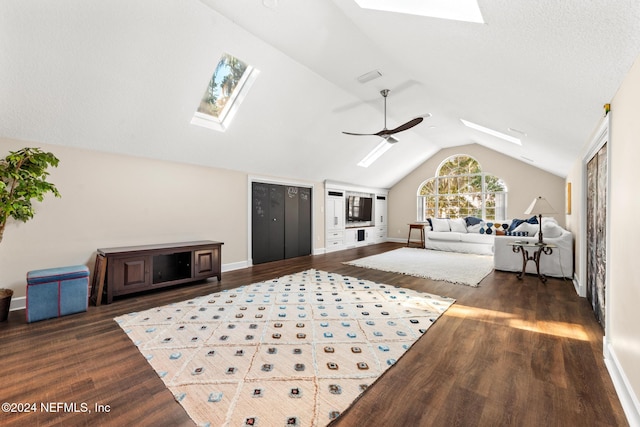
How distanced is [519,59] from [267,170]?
4.55 metres

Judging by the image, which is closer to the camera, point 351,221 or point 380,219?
point 351,221

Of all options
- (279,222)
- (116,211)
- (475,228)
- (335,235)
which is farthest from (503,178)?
(116,211)

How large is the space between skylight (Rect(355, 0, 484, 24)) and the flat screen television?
6483 millimetres

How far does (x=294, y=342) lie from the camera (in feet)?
7.43

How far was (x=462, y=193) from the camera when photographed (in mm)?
8578

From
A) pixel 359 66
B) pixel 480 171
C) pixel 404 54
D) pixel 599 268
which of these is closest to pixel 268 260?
pixel 359 66

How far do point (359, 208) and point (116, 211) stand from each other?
6.51 meters

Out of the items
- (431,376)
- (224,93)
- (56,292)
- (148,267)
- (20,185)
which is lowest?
(431,376)

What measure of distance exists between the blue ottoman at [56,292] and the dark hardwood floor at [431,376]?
0.12 m

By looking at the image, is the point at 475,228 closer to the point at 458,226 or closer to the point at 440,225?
the point at 458,226

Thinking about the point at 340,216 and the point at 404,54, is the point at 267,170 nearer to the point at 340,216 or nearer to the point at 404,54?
the point at 340,216

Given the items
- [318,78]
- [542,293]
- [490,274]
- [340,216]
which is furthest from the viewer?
[340,216]

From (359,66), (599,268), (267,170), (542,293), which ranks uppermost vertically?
(359,66)

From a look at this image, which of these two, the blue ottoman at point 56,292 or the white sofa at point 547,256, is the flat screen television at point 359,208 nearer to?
the white sofa at point 547,256
